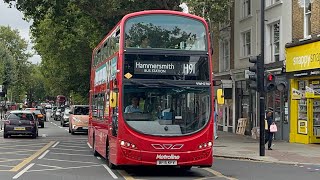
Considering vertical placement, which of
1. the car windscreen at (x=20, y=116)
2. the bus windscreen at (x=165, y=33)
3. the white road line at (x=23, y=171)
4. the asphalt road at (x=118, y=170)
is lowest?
the asphalt road at (x=118, y=170)

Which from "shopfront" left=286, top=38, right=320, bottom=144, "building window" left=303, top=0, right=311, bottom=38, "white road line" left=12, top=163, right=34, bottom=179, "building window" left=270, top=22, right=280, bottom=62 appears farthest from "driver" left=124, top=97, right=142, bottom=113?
"building window" left=270, top=22, right=280, bottom=62

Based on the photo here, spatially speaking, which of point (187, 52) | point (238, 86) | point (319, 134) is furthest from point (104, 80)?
point (238, 86)

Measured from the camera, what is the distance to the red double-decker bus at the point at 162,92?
1252cm

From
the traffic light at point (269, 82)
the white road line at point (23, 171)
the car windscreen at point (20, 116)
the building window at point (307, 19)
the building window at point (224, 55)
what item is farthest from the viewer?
the building window at point (224, 55)

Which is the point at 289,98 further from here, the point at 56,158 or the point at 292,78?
the point at 56,158

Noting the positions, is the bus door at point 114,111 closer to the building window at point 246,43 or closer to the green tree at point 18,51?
the building window at point 246,43

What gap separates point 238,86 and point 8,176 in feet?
73.3

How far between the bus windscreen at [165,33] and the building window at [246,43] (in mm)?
18239

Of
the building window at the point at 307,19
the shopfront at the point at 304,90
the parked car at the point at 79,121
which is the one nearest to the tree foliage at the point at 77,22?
the building window at the point at 307,19

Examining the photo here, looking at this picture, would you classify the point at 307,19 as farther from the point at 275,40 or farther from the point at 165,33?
the point at 165,33

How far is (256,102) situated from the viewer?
29.7m

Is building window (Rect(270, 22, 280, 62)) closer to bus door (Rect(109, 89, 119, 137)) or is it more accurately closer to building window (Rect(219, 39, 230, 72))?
building window (Rect(219, 39, 230, 72))

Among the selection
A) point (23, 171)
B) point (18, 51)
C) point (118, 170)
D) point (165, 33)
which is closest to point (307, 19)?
point (165, 33)

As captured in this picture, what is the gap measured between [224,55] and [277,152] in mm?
15959
